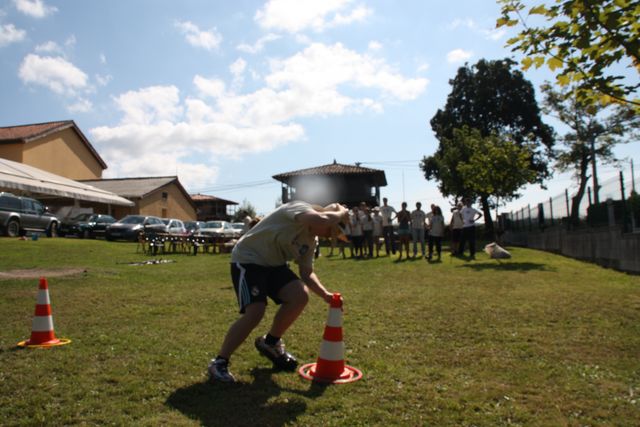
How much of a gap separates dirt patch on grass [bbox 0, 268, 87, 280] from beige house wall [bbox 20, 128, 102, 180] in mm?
32652

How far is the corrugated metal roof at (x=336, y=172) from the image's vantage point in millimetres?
42812

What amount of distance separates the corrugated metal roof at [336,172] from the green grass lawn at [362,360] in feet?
110

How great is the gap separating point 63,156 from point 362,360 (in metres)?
47.5

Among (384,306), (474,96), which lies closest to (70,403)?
(384,306)

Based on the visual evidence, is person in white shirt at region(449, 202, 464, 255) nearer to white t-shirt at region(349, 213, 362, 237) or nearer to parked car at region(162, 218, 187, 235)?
white t-shirt at region(349, 213, 362, 237)

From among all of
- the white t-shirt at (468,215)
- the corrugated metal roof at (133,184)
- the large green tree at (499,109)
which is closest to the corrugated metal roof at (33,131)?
the corrugated metal roof at (133,184)

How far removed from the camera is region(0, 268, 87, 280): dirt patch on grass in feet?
37.0

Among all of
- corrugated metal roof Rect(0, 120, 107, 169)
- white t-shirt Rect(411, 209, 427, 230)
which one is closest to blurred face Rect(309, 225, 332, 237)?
white t-shirt Rect(411, 209, 427, 230)

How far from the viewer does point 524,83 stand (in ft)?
142

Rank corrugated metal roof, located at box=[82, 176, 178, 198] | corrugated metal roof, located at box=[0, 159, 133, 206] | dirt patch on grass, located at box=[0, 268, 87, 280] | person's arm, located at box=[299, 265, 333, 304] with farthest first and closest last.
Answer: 1. corrugated metal roof, located at box=[82, 176, 178, 198]
2. corrugated metal roof, located at box=[0, 159, 133, 206]
3. dirt patch on grass, located at box=[0, 268, 87, 280]
4. person's arm, located at box=[299, 265, 333, 304]

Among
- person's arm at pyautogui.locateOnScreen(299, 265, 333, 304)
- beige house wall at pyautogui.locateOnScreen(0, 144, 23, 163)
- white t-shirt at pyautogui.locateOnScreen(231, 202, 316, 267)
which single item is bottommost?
person's arm at pyautogui.locateOnScreen(299, 265, 333, 304)

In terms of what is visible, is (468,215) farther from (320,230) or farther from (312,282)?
(320,230)

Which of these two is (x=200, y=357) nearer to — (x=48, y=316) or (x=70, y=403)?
(x=70, y=403)

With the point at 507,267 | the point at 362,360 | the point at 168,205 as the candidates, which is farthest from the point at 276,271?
the point at 168,205
